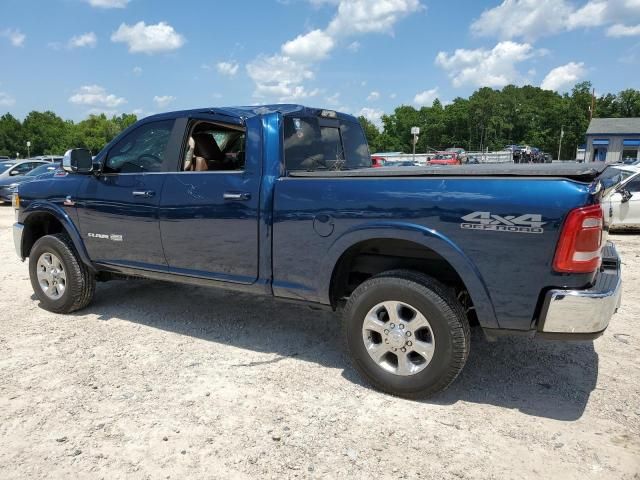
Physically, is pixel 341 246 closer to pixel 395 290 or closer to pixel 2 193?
pixel 395 290

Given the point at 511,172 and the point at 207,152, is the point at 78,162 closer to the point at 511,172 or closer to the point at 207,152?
the point at 207,152

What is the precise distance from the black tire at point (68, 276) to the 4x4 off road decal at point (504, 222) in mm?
3825

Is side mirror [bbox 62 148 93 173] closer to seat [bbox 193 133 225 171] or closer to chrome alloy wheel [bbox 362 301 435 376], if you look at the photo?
seat [bbox 193 133 225 171]

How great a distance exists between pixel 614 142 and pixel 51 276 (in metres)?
58.2

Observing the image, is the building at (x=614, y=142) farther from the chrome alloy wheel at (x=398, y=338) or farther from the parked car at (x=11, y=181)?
the chrome alloy wheel at (x=398, y=338)

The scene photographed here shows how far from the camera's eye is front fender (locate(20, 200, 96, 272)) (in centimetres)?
492


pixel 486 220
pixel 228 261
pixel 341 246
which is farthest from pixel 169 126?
pixel 486 220

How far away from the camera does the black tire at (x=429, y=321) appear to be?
315 cm

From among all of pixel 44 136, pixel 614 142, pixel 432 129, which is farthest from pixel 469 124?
pixel 44 136

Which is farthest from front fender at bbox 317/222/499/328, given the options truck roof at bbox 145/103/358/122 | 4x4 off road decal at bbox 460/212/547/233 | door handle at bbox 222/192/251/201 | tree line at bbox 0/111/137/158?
tree line at bbox 0/111/137/158

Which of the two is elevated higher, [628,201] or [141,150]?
[141,150]

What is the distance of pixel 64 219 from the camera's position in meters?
4.99

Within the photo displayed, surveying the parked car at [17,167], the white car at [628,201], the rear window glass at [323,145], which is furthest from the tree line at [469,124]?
the rear window glass at [323,145]

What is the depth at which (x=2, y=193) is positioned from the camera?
17.3 metres
